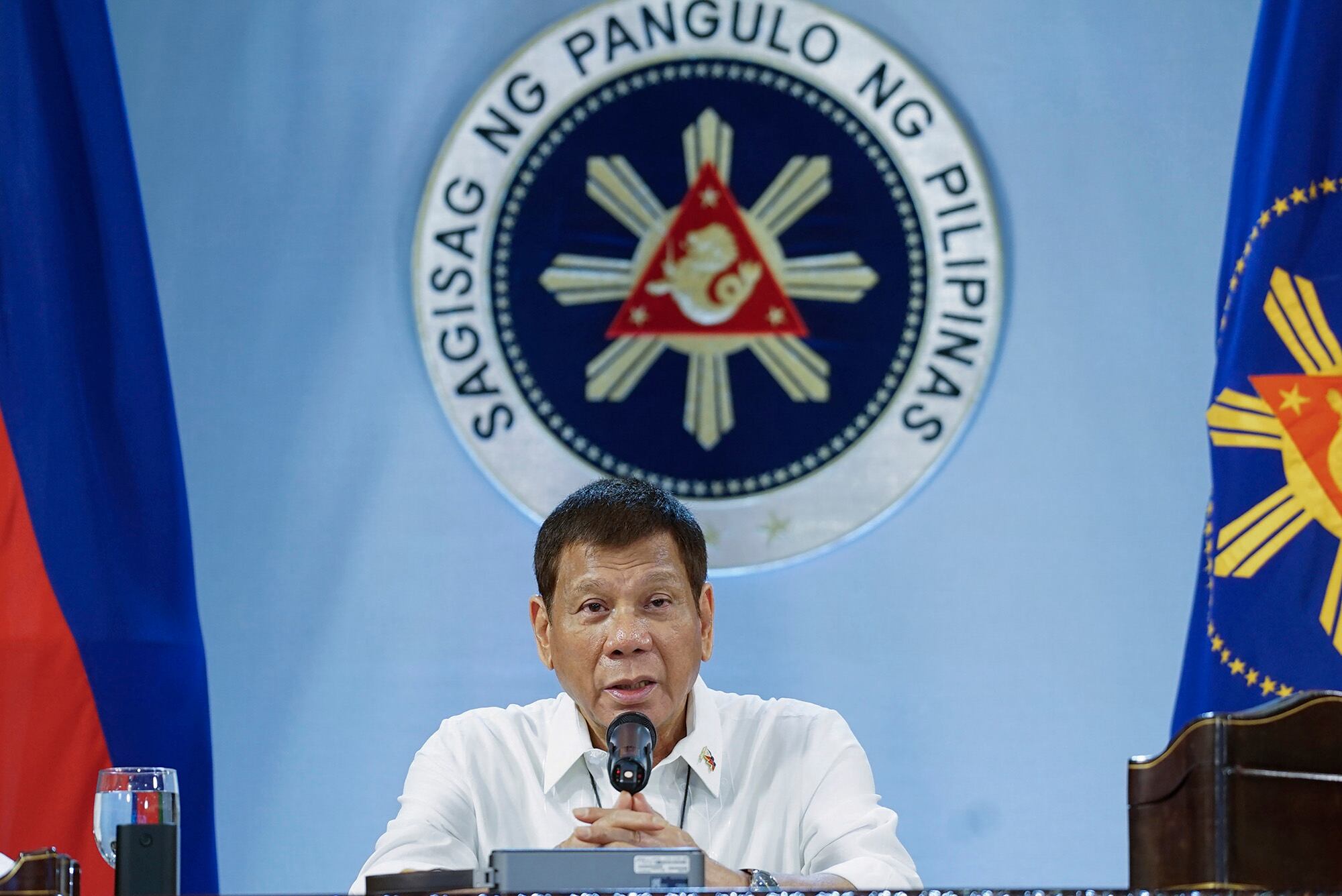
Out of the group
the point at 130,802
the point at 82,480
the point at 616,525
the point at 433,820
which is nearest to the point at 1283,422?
the point at 616,525

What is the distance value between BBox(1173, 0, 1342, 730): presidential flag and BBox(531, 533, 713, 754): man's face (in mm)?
1395

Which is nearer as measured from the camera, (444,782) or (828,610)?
(444,782)

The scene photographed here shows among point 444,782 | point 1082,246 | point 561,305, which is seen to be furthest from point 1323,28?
point 444,782

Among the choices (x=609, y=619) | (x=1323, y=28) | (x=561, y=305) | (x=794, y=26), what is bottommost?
(x=609, y=619)

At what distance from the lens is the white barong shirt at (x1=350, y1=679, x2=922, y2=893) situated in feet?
8.39

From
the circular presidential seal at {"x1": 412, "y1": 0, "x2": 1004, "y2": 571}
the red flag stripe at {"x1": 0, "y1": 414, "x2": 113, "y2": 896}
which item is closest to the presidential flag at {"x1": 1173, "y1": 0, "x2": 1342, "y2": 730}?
the circular presidential seal at {"x1": 412, "y1": 0, "x2": 1004, "y2": 571}

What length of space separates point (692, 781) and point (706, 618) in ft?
0.91

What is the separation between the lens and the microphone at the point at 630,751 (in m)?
2.17

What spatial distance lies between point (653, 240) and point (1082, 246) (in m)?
1.06

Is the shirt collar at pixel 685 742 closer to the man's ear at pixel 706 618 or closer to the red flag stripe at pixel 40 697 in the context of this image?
the man's ear at pixel 706 618

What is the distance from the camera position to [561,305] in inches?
157

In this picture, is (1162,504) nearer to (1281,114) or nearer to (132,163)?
(1281,114)

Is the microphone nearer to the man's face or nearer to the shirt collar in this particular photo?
the man's face

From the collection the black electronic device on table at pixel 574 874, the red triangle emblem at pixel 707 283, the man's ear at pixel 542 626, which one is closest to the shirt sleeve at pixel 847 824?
the man's ear at pixel 542 626
